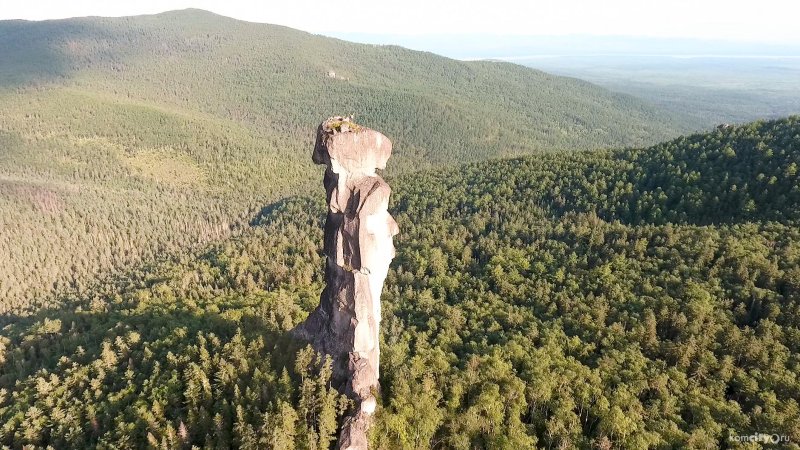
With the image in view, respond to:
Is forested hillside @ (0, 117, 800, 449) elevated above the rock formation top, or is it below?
below

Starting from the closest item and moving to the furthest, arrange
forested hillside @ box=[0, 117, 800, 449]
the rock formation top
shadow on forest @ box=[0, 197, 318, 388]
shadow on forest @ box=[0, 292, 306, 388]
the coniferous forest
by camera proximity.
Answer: the rock formation top
forested hillside @ box=[0, 117, 800, 449]
the coniferous forest
shadow on forest @ box=[0, 292, 306, 388]
shadow on forest @ box=[0, 197, 318, 388]

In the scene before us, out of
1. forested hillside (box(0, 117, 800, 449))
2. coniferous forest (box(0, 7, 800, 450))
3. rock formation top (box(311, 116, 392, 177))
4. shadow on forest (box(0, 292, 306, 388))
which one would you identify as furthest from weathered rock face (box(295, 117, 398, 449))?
shadow on forest (box(0, 292, 306, 388))

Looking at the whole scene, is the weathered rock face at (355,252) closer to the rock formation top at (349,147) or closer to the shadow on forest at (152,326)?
the rock formation top at (349,147)

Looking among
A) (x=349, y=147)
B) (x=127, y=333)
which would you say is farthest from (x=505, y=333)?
(x=127, y=333)

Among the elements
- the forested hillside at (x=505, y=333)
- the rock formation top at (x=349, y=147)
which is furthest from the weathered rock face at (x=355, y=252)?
the forested hillside at (x=505, y=333)

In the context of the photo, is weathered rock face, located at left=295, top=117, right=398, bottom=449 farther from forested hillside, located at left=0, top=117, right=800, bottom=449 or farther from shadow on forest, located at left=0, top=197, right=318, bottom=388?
shadow on forest, located at left=0, top=197, right=318, bottom=388
